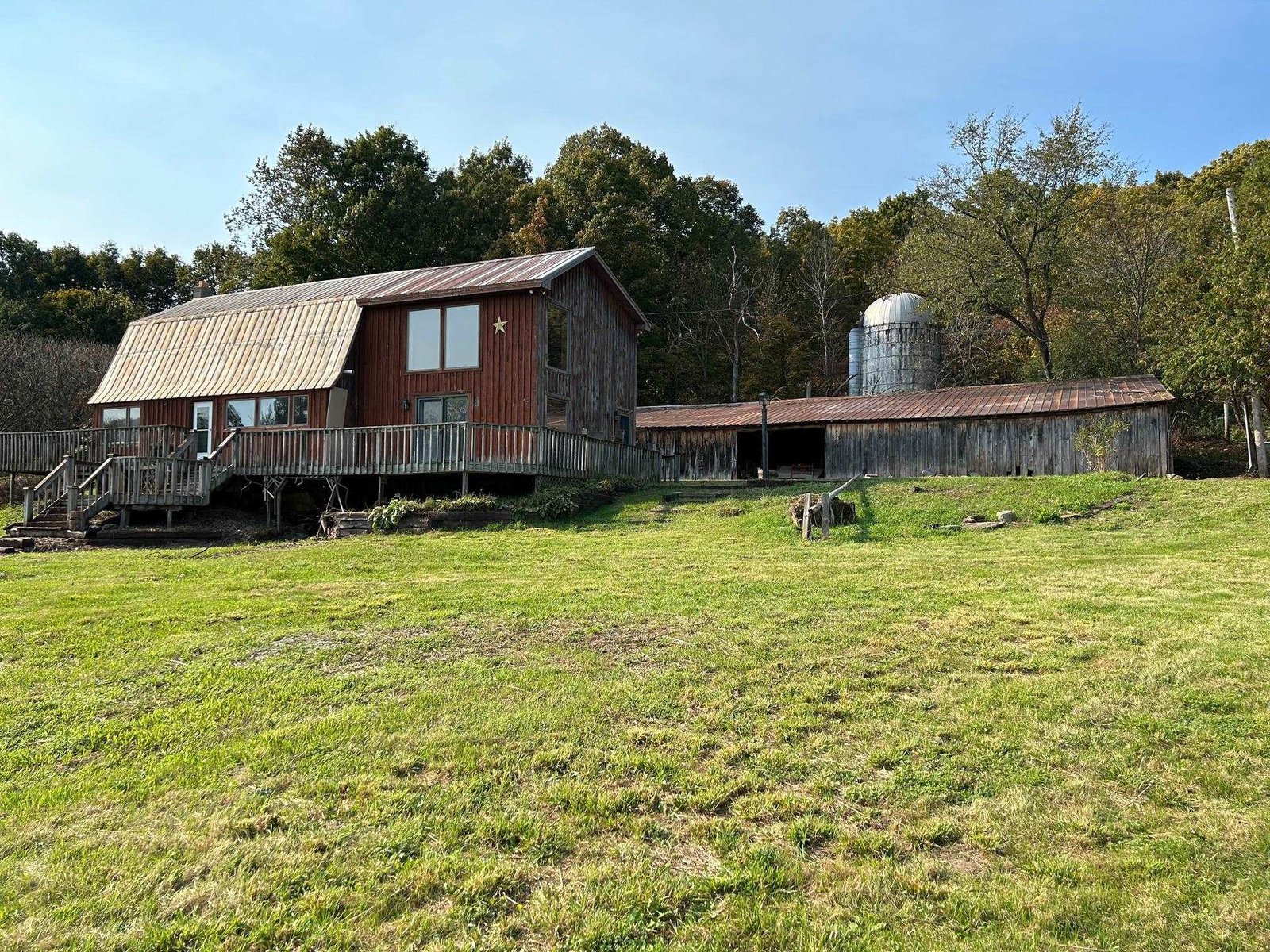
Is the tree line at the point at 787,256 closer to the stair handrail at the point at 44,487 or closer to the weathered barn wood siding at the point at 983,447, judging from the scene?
the weathered barn wood siding at the point at 983,447

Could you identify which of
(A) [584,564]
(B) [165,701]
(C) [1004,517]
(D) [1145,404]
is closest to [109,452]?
(A) [584,564]

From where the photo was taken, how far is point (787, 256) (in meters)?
51.4

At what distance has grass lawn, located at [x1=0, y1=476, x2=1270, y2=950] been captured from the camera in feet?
12.4

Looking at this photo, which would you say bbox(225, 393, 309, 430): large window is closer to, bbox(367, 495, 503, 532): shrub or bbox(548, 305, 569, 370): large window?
bbox(367, 495, 503, 532): shrub

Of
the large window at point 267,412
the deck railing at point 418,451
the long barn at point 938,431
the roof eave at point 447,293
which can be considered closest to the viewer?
the deck railing at point 418,451

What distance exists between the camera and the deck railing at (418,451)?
66.7 feet

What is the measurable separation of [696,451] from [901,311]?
12495 mm

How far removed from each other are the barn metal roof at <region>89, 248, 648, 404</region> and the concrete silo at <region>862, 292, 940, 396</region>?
14153 millimetres

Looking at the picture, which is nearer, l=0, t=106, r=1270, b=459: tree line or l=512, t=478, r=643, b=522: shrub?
l=512, t=478, r=643, b=522: shrub

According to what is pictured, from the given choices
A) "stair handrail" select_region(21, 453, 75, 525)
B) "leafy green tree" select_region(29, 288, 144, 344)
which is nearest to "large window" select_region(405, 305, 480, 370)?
"stair handrail" select_region(21, 453, 75, 525)

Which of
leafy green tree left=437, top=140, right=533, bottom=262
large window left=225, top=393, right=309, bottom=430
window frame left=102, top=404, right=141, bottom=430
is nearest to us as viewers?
large window left=225, top=393, right=309, bottom=430

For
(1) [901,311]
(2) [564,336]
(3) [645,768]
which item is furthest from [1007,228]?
(3) [645,768]

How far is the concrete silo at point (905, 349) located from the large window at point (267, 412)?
2325 centimetres

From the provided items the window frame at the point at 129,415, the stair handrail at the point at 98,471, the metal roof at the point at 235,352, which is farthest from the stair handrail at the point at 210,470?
the window frame at the point at 129,415
